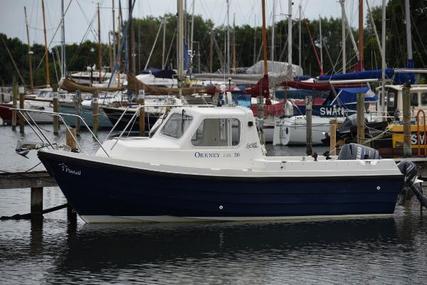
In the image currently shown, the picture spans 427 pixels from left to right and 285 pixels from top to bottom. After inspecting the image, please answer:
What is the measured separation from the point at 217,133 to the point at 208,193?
125 cm

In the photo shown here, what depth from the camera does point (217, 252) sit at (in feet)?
56.9

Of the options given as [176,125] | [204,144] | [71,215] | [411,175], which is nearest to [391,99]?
[411,175]

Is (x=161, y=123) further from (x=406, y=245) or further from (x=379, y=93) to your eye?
(x=379, y=93)

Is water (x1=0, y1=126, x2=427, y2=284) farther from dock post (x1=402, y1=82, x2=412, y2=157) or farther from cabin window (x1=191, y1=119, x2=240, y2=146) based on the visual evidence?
dock post (x1=402, y1=82, x2=412, y2=157)

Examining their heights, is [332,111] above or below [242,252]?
above

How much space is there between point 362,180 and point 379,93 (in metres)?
15.8

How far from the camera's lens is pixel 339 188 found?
1906 centimetres

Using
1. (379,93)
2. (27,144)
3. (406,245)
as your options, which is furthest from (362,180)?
(379,93)

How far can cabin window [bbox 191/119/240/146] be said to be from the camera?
18.6 meters

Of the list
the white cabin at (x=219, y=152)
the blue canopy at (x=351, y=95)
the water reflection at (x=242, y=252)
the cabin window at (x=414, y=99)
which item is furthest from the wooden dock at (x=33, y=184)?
the blue canopy at (x=351, y=95)

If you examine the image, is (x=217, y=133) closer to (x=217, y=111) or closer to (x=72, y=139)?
(x=217, y=111)

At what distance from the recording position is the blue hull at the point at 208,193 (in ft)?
59.4

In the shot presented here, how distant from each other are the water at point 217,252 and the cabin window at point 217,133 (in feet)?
5.61

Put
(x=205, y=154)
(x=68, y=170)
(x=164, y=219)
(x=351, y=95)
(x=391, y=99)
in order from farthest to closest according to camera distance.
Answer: (x=351, y=95) → (x=391, y=99) → (x=164, y=219) → (x=205, y=154) → (x=68, y=170)
